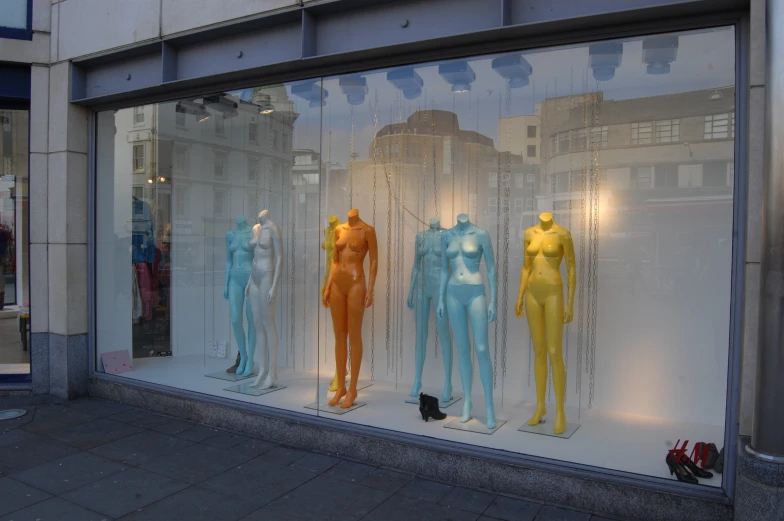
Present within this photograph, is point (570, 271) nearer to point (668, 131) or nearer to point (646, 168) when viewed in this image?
point (646, 168)

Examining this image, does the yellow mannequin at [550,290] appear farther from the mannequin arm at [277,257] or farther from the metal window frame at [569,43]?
the mannequin arm at [277,257]

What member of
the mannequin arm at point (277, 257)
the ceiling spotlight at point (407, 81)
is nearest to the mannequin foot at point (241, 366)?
the mannequin arm at point (277, 257)

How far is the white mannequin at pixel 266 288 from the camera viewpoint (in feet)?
20.6

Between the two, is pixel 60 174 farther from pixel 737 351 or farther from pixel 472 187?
pixel 737 351

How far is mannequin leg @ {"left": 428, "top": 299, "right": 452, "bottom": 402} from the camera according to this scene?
19.3 ft

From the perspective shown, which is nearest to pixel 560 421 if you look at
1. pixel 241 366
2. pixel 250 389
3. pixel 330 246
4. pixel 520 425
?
pixel 520 425

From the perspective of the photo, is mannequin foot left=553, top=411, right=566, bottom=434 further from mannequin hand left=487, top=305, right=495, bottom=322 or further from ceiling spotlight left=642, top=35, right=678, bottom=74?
ceiling spotlight left=642, top=35, right=678, bottom=74

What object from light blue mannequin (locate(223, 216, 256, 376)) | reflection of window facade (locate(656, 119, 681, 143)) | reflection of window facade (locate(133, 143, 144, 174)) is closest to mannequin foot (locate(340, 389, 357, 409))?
light blue mannequin (locate(223, 216, 256, 376))

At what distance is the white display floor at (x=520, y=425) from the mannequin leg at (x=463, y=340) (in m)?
0.18

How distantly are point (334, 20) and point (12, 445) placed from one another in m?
4.61

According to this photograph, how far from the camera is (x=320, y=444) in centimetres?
513

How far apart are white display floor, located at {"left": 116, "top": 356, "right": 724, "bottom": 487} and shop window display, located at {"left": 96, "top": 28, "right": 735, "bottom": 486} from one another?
3 centimetres

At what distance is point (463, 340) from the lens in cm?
518

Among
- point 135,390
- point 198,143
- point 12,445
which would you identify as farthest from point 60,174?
point 12,445
